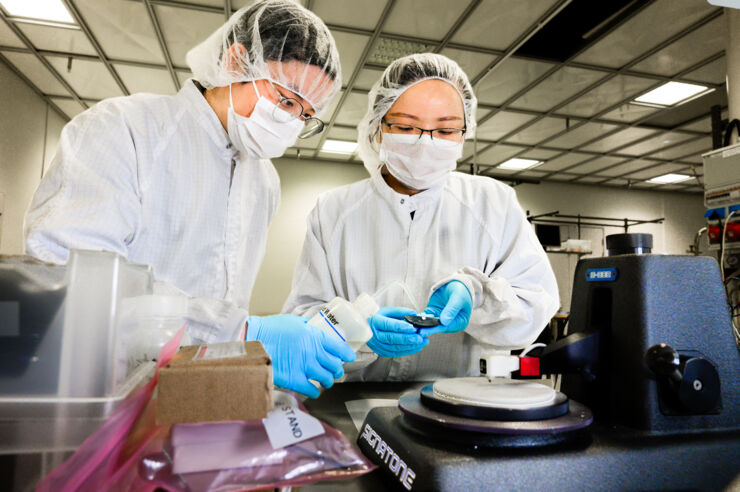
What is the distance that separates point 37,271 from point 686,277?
32.0 inches

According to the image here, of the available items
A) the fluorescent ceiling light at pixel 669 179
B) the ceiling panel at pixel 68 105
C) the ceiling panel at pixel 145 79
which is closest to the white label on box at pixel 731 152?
the ceiling panel at pixel 145 79

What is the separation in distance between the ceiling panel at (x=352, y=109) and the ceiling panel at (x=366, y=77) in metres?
0.19

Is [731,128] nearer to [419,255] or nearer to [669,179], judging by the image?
[419,255]

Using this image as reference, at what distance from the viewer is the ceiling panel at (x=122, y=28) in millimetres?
3078

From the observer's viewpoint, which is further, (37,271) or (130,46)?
(130,46)

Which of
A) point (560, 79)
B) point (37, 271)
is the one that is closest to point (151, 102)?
point (37, 271)

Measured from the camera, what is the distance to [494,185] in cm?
146

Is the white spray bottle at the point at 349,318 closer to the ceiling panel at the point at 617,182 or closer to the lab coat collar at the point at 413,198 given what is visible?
the lab coat collar at the point at 413,198

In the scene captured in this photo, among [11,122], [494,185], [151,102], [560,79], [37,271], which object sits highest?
[560,79]

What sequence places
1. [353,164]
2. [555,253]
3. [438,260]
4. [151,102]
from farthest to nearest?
1. [353,164]
2. [555,253]
3. [438,260]
4. [151,102]

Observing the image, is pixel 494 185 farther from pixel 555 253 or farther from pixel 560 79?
pixel 555 253

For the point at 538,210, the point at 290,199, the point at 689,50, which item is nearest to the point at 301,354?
the point at 689,50

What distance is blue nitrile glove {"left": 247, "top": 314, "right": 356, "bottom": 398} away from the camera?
770 millimetres

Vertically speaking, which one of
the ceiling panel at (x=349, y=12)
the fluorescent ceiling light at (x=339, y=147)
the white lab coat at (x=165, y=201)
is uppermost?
the ceiling panel at (x=349, y=12)
